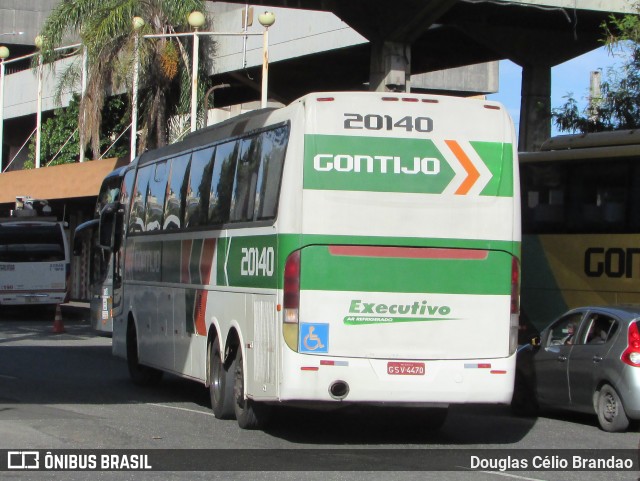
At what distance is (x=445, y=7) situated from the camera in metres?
23.7

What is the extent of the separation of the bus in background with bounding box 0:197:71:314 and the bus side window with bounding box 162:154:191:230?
807 inches

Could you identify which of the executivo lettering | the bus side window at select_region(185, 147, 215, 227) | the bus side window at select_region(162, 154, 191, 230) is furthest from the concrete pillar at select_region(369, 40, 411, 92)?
the executivo lettering

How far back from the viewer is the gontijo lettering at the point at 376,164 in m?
11.6

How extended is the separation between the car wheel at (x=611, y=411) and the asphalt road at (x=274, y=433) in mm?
119

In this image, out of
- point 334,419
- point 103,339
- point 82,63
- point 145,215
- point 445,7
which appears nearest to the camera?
point 334,419

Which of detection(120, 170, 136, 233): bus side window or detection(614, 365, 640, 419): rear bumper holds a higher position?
detection(120, 170, 136, 233): bus side window

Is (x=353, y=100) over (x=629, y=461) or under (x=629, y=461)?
over

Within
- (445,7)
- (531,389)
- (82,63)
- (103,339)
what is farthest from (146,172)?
(82,63)

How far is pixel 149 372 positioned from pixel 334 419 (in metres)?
4.45

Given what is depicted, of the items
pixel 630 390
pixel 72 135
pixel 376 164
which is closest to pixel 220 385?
Result: pixel 376 164

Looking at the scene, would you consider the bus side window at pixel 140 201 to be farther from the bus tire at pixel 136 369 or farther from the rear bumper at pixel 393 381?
the rear bumper at pixel 393 381

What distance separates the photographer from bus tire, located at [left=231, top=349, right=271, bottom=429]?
12766mm

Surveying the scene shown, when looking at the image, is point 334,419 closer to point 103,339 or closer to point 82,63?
point 103,339

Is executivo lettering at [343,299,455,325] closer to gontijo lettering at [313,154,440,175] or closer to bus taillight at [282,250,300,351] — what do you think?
bus taillight at [282,250,300,351]
